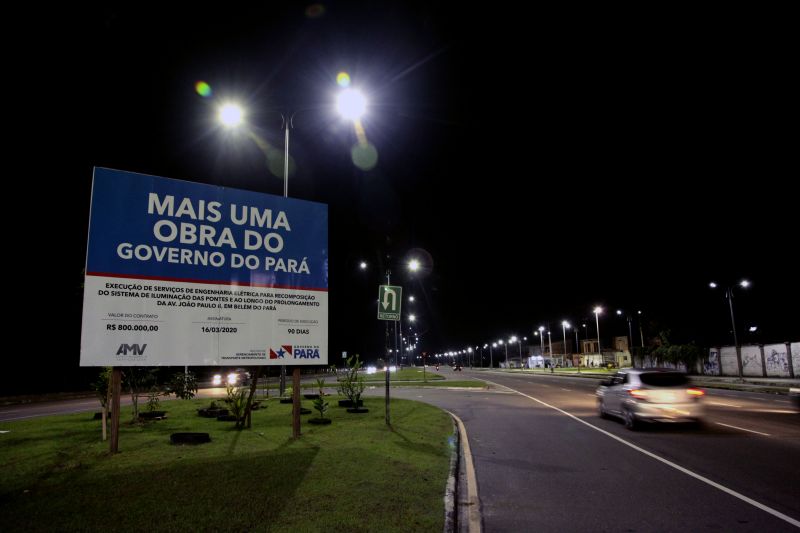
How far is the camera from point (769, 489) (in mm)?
6820

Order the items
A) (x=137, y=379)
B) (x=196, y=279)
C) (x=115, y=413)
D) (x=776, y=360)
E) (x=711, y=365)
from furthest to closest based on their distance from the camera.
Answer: (x=711, y=365)
(x=776, y=360)
(x=137, y=379)
(x=196, y=279)
(x=115, y=413)

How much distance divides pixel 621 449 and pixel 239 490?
25.4ft

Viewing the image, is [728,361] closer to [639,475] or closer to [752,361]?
[752,361]

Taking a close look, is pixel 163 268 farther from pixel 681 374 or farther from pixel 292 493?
pixel 681 374

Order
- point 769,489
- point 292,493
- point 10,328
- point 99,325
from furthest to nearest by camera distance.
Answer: point 10,328 < point 99,325 < point 769,489 < point 292,493

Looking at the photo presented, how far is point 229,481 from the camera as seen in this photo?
22.0ft

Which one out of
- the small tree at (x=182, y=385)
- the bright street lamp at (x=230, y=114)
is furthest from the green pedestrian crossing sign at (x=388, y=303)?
the bright street lamp at (x=230, y=114)

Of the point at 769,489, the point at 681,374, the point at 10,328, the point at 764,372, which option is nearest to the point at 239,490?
the point at 769,489

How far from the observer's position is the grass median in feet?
17.1

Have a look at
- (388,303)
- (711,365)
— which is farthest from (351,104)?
(711,365)

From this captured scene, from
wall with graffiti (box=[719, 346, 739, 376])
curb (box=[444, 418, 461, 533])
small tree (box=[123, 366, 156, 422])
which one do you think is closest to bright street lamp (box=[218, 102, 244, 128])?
small tree (box=[123, 366, 156, 422])

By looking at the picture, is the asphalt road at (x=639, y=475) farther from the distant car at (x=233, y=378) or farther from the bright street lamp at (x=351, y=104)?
the distant car at (x=233, y=378)

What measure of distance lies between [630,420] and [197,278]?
11096 millimetres

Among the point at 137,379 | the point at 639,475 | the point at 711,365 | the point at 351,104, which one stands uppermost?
the point at 351,104
